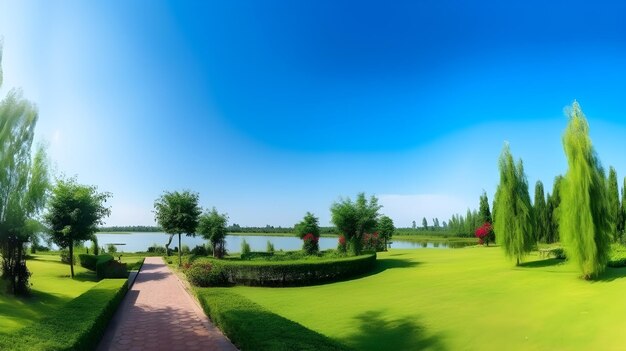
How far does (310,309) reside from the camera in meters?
12.7

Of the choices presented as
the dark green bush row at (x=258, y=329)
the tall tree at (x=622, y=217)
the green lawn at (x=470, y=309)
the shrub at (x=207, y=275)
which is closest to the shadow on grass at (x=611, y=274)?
the green lawn at (x=470, y=309)

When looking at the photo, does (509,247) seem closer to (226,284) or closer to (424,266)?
(424,266)

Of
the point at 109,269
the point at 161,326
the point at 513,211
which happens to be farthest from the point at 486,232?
the point at 161,326

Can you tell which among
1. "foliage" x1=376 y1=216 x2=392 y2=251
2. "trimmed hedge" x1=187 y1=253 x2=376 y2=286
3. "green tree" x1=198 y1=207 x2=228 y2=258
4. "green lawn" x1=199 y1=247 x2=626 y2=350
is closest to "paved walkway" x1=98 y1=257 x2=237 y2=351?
"green lawn" x1=199 y1=247 x2=626 y2=350

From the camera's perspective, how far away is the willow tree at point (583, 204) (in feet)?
43.1

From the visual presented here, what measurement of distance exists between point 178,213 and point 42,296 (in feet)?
49.3

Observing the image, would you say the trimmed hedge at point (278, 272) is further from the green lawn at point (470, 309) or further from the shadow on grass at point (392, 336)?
the shadow on grass at point (392, 336)

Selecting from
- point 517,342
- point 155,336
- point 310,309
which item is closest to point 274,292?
point 310,309

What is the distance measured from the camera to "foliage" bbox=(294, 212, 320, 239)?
35.7 m

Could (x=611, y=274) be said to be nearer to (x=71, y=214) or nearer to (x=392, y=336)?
(x=392, y=336)

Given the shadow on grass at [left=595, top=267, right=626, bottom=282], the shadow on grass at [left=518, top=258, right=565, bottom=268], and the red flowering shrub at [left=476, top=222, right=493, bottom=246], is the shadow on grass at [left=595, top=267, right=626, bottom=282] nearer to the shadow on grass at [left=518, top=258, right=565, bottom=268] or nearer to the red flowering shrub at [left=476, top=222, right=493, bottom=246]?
the shadow on grass at [left=518, top=258, right=565, bottom=268]

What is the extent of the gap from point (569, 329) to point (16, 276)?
19239 mm

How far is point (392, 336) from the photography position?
9141 millimetres

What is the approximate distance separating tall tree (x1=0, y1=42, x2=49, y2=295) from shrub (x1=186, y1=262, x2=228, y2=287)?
6.52 metres
